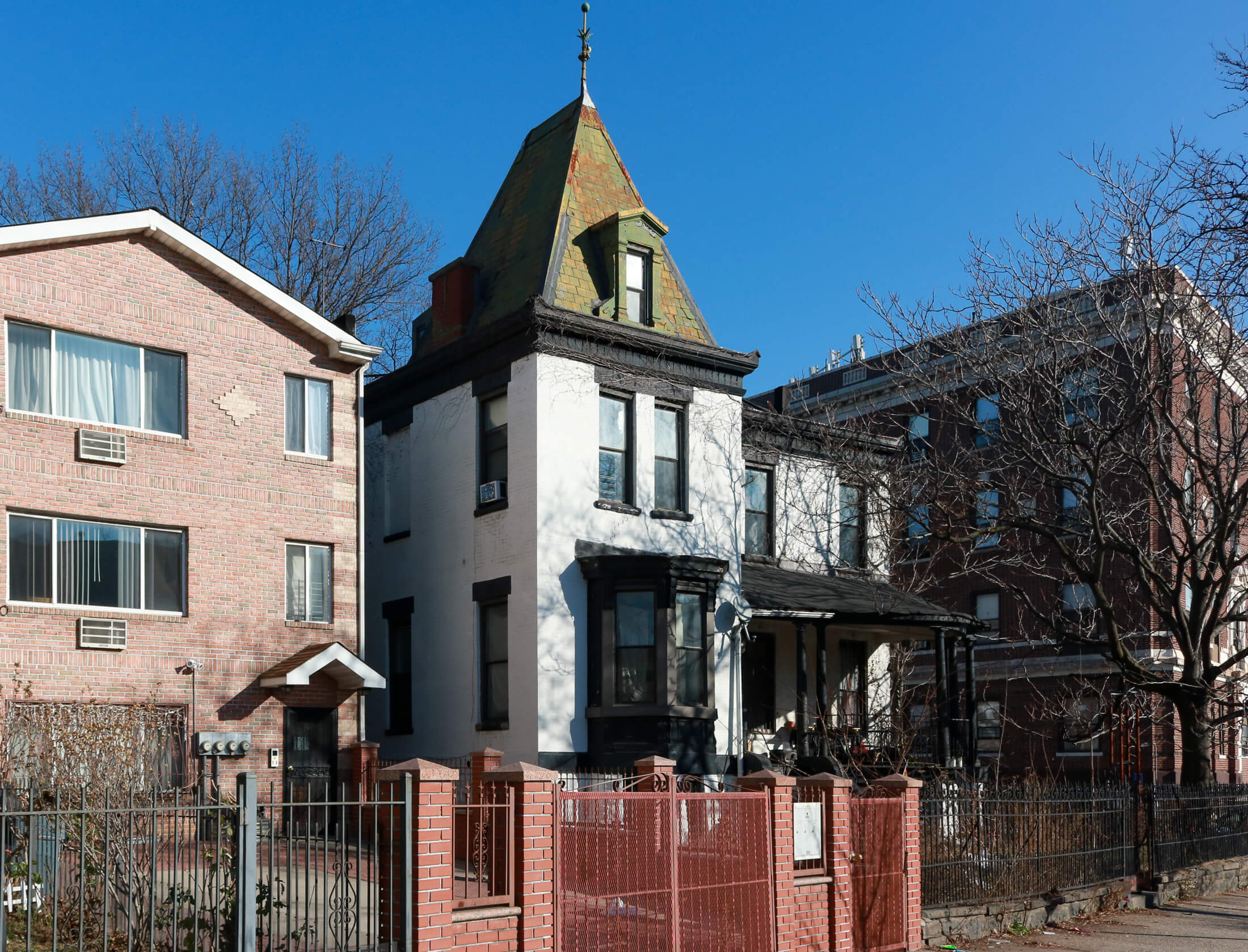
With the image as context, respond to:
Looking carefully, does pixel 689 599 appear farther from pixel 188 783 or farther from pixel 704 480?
pixel 188 783

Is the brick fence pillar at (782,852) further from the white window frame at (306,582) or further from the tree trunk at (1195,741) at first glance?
the tree trunk at (1195,741)

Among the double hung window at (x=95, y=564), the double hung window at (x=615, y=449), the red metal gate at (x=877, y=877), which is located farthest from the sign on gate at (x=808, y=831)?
the double hung window at (x=95, y=564)

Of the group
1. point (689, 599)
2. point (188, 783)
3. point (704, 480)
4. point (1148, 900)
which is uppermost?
point (704, 480)

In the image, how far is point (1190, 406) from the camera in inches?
770

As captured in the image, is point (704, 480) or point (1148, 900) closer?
point (1148, 900)

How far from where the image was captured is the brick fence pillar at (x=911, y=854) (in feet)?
44.2

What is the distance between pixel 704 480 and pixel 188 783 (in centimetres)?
992

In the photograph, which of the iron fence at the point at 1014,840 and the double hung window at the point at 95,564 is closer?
the iron fence at the point at 1014,840

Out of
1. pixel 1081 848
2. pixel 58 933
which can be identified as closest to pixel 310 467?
pixel 58 933

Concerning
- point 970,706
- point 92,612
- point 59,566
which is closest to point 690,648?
point 970,706

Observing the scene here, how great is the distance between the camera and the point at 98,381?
1877 cm

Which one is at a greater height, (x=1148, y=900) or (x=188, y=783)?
(x=188, y=783)

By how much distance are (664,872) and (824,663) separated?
13.0 meters

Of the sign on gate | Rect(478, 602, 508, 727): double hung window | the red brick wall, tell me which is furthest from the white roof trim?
the sign on gate
